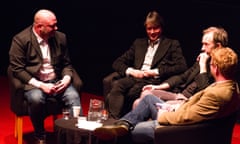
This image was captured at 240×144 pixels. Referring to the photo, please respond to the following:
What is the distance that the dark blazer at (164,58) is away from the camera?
554 cm

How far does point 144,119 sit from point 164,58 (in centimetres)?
106

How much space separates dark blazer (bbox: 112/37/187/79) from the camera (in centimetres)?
554

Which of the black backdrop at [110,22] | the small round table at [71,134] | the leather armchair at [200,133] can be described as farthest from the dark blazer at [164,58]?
the leather armchair at [200,133]

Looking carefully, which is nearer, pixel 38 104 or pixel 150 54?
pixel 38 104

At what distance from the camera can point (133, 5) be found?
256 inches

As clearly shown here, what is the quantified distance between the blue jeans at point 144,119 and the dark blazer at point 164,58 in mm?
820

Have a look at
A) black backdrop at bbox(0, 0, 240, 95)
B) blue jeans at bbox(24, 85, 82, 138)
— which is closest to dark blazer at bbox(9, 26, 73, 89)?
blue jeans at bbox(24, 85, 82, 138)

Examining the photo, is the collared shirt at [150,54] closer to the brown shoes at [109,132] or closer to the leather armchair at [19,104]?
the leather armchair at [19,104]

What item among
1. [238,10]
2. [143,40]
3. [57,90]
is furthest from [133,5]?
[57,90]

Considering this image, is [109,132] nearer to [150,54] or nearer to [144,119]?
[144,119]

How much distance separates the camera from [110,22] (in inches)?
267

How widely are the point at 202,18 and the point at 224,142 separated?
7.83 ft

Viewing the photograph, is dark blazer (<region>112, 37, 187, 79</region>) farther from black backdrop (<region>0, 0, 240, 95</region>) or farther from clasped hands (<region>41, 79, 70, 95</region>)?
clasped hands (<region>41, 79, 70, 95</region>)

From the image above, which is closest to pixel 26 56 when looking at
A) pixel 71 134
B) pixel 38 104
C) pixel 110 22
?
pixel 38 104
